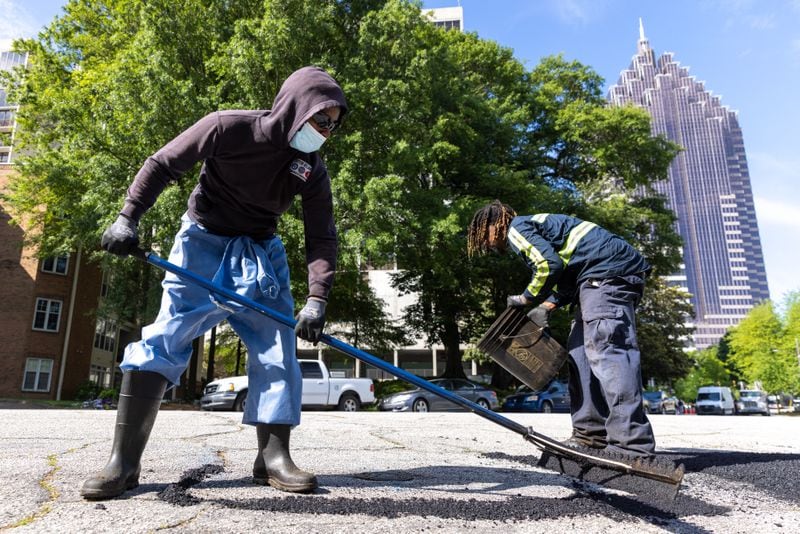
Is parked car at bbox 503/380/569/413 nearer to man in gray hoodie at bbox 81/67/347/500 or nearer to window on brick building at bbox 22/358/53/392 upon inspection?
window on brick building at bbox 22/358/53/392

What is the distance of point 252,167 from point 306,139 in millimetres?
294

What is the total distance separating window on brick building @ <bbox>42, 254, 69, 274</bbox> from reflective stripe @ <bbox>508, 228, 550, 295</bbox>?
90.3 feet

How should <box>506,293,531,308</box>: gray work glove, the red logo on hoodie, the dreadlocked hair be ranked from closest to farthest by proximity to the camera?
the red logo on hoodie, <box>506,293,531,308</box>: gray work glove, the dreadlocked hair

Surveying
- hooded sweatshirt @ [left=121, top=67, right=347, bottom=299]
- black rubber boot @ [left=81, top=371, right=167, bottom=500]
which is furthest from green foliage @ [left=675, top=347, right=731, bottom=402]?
black rubber boot @ [left=81, top=371, right=167, bottom=500]

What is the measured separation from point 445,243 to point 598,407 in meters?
14.6

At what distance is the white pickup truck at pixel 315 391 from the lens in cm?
1457

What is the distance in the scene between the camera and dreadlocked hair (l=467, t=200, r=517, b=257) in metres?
3.86

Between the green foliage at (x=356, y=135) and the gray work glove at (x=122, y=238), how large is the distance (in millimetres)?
12106

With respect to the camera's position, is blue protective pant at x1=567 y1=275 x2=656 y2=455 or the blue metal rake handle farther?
blue protective pant at x1=567 y1=275 x2=656 y2=455

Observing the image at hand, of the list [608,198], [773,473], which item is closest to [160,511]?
[773,473]

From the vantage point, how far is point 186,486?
2.47 meters

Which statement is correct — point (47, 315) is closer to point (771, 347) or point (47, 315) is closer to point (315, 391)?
point (315, 391)

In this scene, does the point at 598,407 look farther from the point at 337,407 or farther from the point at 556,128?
the point at 556,128

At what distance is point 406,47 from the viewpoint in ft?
57.0
